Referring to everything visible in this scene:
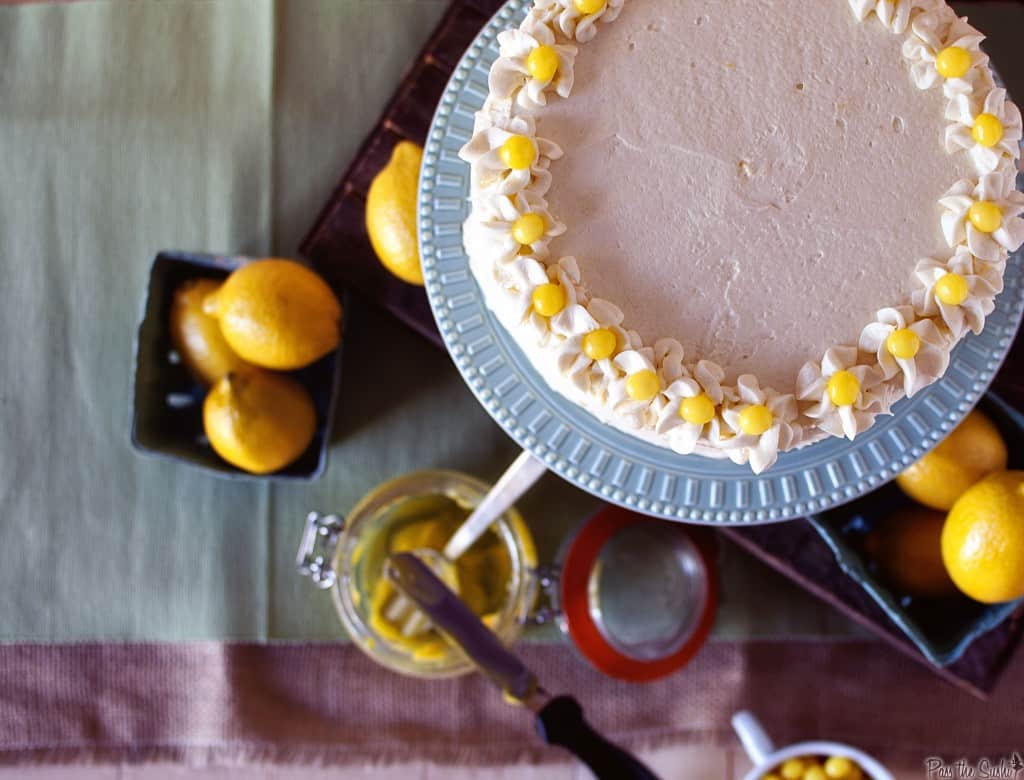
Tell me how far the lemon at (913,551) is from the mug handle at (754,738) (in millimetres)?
255

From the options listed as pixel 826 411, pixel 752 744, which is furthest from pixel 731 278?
→ pixel 752 744

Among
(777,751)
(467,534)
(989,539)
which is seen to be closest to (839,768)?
(777,751)

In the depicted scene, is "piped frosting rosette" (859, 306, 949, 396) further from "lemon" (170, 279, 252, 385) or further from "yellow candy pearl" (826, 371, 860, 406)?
"lemon" (170, 279, 252, 385)

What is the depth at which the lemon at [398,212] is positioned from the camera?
3.20 ft

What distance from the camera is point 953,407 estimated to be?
889mm

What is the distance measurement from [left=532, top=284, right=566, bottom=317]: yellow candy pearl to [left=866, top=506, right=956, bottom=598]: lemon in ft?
1.84

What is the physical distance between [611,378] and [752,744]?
62 centimetres

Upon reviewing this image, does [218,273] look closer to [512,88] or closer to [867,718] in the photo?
[512,88]

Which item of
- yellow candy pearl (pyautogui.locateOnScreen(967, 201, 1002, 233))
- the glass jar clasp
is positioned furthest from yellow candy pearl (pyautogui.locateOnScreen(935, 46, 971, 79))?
the glass jar clasp

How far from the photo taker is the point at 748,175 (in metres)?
0.81

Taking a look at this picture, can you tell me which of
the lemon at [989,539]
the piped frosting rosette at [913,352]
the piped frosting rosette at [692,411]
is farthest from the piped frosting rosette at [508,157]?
the lemon at [989,539]

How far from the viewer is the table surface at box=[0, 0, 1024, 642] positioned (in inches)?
46.4

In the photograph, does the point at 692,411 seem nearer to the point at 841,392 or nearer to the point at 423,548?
the point at 841,392

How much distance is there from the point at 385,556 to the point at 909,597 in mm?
634
